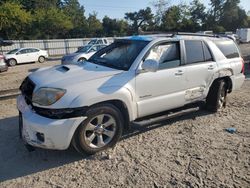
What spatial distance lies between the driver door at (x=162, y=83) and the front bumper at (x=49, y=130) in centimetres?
117

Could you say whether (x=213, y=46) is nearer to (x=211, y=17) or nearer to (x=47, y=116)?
(x=47, y=116)

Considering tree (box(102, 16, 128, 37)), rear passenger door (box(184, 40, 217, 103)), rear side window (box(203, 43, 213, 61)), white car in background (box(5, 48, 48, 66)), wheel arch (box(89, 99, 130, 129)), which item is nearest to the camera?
wheel arch (box(89, 99, 130, 129))

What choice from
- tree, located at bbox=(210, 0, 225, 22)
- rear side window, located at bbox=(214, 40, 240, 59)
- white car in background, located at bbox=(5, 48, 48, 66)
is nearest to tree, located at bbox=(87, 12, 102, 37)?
tree, located at bbox=(210, 0, 225, 22)

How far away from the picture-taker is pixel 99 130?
432cm

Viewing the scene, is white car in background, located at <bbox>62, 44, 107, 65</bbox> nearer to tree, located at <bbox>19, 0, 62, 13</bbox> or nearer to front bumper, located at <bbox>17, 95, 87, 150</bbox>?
front bumper, located at <bbox>17, 95, 87, 150</bbox>

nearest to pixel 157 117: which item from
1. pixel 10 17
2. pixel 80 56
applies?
pixel 80 56

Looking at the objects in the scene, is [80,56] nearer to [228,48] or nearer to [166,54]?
[228,48]

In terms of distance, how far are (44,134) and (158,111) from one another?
2099 mm

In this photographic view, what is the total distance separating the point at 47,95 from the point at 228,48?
4318 mm

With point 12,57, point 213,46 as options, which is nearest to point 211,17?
point 12,57

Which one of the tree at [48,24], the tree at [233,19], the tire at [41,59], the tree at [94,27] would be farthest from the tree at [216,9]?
the tire at [41,59]

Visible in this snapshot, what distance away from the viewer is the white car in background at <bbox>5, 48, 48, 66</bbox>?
874 inches

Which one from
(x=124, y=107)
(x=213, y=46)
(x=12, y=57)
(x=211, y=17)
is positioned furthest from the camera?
(x=211, y=17)

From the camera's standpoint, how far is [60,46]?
35594mm
